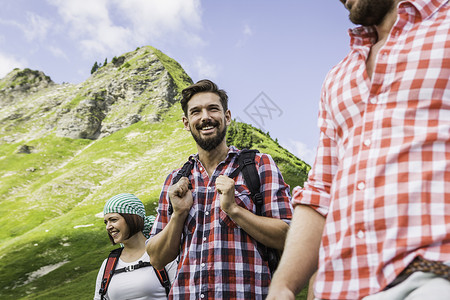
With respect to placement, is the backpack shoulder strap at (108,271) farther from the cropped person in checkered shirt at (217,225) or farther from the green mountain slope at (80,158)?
the green mountain slope at (80,158)

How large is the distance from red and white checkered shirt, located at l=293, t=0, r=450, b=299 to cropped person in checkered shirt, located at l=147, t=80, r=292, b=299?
1987mm

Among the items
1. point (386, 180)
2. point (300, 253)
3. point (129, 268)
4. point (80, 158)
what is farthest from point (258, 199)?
point (80, 158)

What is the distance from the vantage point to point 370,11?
2.99 m

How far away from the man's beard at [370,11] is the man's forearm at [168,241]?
10.6 ft

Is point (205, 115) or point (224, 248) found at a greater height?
point (205, 115)

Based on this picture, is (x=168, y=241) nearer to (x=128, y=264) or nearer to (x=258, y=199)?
(x=258, y=199)

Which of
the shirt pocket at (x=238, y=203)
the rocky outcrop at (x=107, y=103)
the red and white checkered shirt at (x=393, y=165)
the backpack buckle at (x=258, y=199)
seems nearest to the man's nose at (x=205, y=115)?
the shirt pocket at (x=238, y=203)

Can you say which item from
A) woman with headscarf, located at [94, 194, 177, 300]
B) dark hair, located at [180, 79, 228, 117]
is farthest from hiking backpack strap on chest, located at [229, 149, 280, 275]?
woman with headscarf, located at [94, 194, 177, 300]

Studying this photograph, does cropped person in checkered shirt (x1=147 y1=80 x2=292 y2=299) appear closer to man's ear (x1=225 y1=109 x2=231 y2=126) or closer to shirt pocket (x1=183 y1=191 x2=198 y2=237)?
shirt pocket (x1=183 y1=191 x2=198 y2=237)

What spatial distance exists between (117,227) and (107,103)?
6022 inches

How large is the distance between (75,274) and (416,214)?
53084 mm

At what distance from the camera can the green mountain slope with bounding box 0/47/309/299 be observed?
5716 centimetres

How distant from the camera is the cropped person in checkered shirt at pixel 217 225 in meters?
4.74

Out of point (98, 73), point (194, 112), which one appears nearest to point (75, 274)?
point (194, 112)
